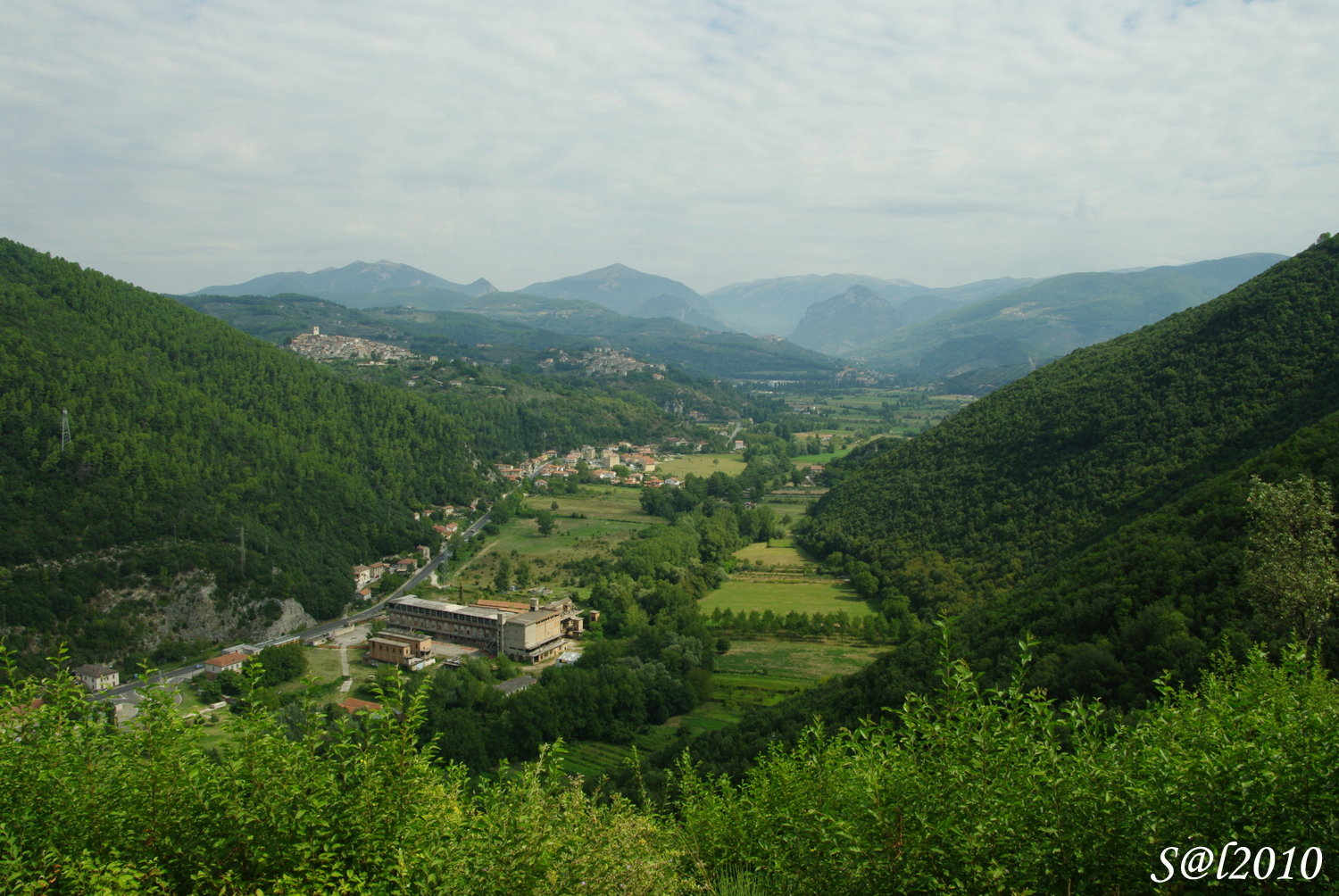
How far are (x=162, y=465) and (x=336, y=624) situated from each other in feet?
41.0

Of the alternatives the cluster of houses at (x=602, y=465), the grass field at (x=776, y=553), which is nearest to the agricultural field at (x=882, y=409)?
the cluster of houses at (x=602, y=465)

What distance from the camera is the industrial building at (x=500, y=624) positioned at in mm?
30719

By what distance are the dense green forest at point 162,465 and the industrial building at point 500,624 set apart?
5989 mm

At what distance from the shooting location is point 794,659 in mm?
27641

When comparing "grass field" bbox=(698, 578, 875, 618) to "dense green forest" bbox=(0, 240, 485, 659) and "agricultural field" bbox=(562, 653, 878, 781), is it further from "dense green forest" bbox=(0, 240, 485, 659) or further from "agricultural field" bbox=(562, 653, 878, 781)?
"dense green forest" bbox=(0, 240, 485, 659)

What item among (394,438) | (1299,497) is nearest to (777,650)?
(1299,497)

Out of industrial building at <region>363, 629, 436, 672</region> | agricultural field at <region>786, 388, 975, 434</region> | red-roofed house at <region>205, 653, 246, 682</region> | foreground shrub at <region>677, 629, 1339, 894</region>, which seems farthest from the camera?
agricultural field at <region>786, 388, 975, 434</region>

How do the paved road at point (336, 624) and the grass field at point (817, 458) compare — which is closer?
the paved road at point (336, 624)

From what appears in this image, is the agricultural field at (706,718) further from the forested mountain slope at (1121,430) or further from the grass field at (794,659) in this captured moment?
the forested mountain slope at (1121,430)

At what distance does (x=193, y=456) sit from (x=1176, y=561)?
1743 inches

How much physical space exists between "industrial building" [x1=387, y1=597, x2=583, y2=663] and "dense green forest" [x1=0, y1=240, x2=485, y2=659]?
599cm

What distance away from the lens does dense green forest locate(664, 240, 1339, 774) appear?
14.9 m

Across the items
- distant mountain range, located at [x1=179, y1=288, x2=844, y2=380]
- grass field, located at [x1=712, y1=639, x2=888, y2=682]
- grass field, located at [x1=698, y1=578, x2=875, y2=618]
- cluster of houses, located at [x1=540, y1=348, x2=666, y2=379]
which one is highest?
distant mountain range, located at [x1=179, y1=288, x2=844, y2=380]

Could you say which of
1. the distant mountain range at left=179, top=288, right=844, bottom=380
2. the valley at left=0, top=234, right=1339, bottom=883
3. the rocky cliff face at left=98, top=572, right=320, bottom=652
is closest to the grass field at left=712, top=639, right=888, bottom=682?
the valley at left=0, top=234, right=1339, bottom=883
